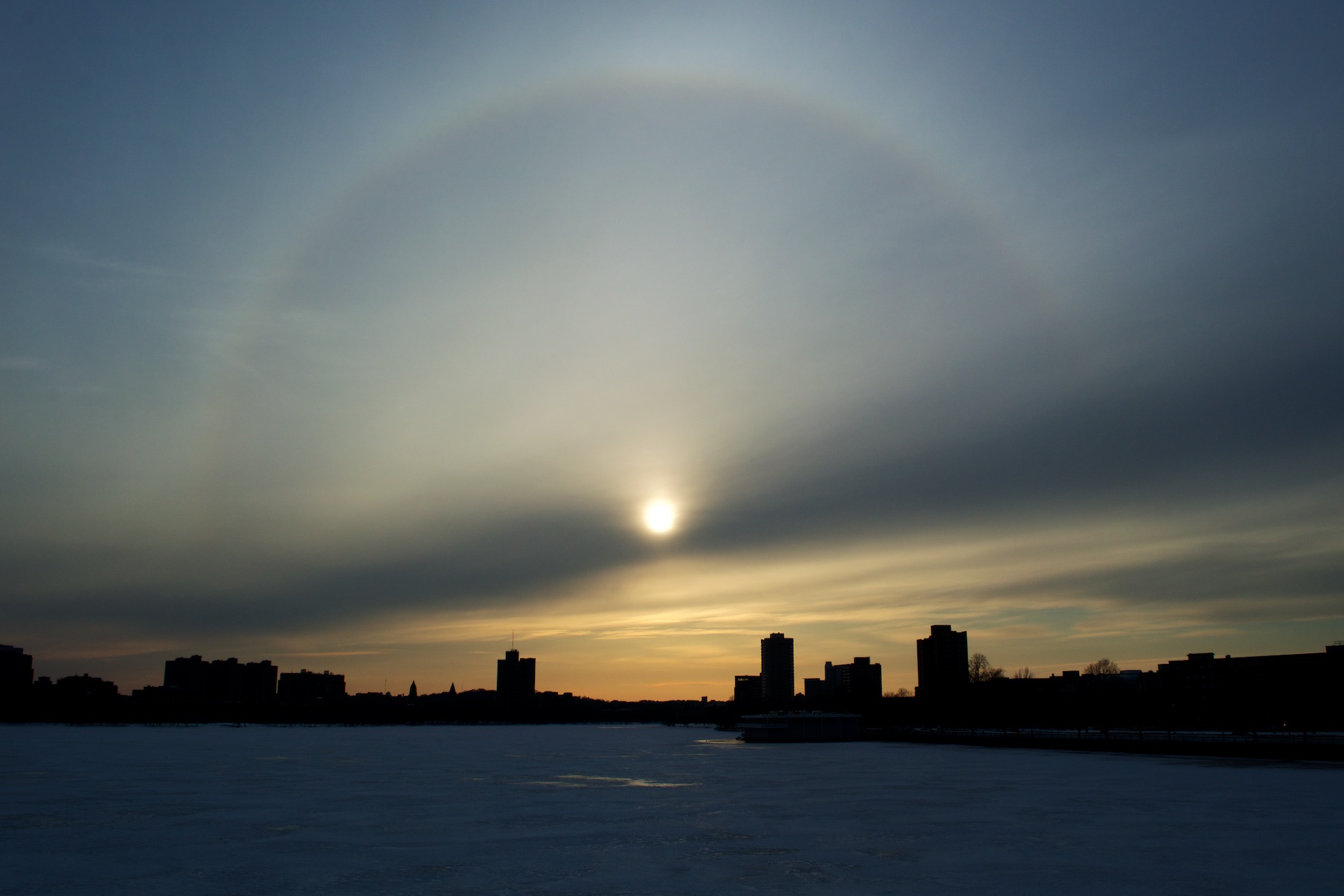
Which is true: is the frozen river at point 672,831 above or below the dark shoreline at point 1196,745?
above

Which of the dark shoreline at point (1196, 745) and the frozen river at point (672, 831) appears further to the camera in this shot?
the dark shoreline at point (1196, 745)

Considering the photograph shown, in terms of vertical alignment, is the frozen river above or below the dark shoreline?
above

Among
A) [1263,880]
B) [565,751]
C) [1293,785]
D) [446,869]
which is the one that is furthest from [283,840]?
[565,751]

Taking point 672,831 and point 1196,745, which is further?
point 1196,745

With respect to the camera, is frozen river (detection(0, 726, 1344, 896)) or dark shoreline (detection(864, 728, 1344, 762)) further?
dark shoreline (detection(864, 728, 1344, 762))

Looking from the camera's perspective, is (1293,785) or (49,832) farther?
(1293,785)

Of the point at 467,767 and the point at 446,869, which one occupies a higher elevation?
the point at 446,869

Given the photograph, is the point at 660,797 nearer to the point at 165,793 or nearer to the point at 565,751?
the point at 165,793

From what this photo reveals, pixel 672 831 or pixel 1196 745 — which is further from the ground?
pixel 672 831
